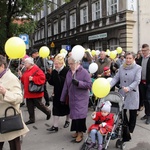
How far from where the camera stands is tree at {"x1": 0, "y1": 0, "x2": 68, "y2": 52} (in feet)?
42.8

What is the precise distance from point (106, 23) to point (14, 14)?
31.2 feet

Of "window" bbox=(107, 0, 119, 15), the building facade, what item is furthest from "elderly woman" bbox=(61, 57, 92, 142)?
"window" bbox=(107, 0, 119, 15)

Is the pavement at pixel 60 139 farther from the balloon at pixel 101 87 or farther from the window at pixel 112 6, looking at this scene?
the window at pixel 112 6

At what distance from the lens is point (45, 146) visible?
485 cm

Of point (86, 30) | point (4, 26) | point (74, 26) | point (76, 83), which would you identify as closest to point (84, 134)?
point (76, 83)

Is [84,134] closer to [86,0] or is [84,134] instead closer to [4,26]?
[4,26]

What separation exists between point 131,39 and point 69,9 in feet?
38.3

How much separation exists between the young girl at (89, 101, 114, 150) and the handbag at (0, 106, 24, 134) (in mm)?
1287

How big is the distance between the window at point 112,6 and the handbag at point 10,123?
1822cm

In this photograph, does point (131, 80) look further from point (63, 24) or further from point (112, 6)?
point (63, 24)

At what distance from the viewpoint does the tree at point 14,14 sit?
13.1m

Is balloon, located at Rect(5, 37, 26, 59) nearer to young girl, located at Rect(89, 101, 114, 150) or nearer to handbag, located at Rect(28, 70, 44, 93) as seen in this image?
young girl, located at Rect(89, 101, 114, 150)

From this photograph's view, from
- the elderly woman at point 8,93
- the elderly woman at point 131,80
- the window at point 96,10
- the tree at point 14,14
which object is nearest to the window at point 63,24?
the window at point 96,10

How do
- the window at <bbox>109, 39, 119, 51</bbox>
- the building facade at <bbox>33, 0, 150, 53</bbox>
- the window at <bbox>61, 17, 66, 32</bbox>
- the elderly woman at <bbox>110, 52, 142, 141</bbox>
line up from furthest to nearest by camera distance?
1. the window at <bbox>61, 17, 66, 32</bbox>
2. the window at <bbox>109, 39, 119, 51</bbox>
3. the building facade at <bbox>33, 0, 150, 53</bbox>
4. the elderly woman at <bbox>110, 52, 142, 141</bbox>
